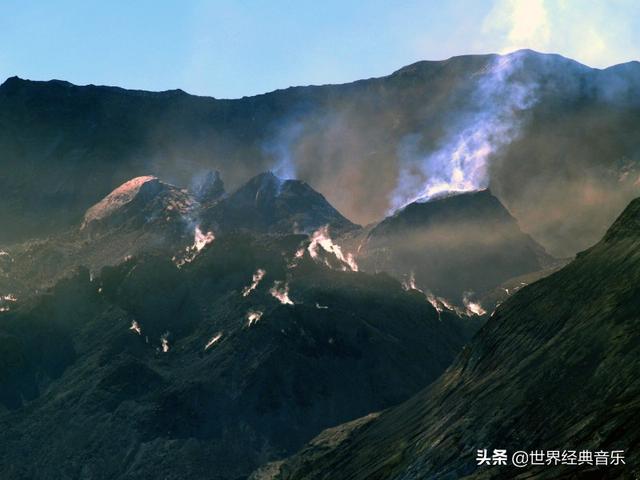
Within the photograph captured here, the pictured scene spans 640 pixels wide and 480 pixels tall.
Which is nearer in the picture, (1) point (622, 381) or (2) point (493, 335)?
(1) point (622, 381)

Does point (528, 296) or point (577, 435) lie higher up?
point (528, 296)

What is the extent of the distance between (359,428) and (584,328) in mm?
72629

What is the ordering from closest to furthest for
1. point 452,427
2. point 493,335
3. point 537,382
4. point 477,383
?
point 537,382 < point 452,427 < point 477,383 < point 493,335

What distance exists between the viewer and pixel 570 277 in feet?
517

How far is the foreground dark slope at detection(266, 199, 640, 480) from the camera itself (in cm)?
9850

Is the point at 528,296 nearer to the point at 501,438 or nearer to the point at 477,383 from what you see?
the point at 477,383

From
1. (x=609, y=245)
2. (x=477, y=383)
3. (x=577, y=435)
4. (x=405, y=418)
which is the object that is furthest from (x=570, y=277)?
(x=577, y=435)

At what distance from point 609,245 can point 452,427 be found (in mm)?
47284

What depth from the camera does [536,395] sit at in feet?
384

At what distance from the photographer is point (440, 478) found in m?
114

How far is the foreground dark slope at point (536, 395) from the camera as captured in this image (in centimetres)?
9850

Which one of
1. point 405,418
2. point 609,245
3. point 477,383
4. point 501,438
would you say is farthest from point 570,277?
point 501,438

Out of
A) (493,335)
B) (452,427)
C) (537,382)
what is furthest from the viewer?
(493,335)

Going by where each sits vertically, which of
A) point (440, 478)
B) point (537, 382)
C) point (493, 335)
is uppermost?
point (493, 335)
